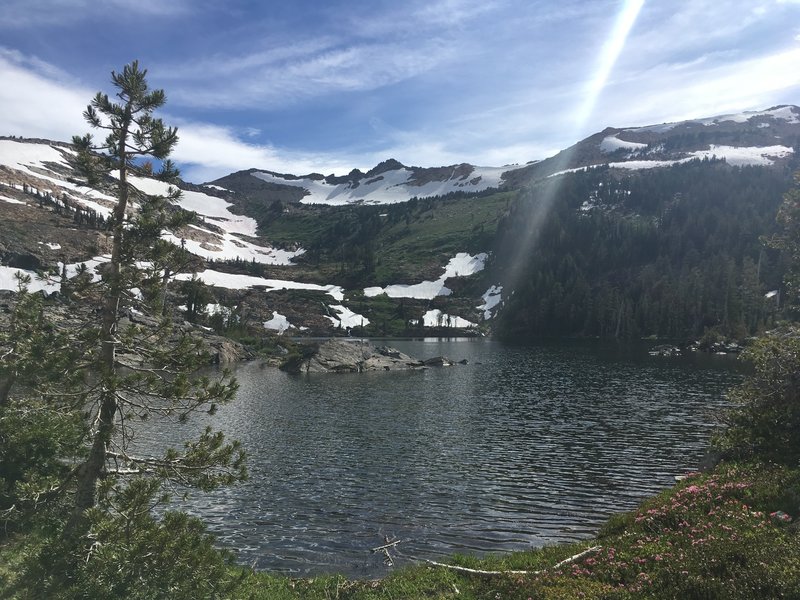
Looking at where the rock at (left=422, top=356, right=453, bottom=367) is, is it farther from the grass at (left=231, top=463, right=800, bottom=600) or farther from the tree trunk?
the tree trunk

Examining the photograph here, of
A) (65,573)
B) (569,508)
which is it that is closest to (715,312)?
(569,508)

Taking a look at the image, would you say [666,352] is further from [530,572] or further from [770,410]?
[530,572]

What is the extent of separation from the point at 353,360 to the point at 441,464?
72.8m

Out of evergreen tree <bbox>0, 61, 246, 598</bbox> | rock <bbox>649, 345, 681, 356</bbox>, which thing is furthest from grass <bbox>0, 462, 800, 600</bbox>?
rock <bbox>649, 345, 681, 356</bbox>

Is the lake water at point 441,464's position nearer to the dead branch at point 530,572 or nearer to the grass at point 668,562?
the grass at point 668,562

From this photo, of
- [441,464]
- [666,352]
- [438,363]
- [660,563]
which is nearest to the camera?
[660,563]

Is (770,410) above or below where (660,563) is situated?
above

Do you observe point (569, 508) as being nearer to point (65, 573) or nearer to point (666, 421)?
point (65, 573)

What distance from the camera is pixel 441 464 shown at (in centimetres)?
3731

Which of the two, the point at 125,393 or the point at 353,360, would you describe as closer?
the point at 125,393

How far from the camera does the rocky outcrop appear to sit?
105 meters

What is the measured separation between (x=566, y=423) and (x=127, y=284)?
4780cm

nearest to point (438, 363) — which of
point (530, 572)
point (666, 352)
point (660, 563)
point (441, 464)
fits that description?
point (666, 352)

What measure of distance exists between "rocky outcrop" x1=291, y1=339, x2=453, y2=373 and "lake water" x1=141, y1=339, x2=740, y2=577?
992 inches
